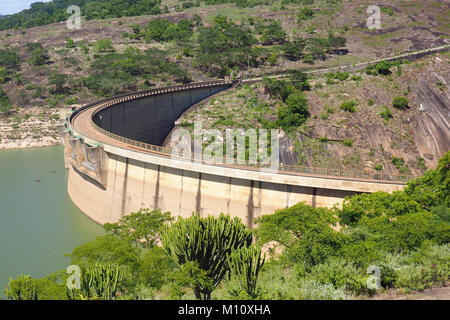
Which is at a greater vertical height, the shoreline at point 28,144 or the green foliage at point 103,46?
the green foliage at point 103,46

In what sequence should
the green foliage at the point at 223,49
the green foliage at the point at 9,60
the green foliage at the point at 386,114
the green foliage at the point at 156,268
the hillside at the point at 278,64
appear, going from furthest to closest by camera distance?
1. the green foliage at the point at 9,60
2. the green foliage at the point at 223,49
3. the green foliage at the point at 386,114
4. the hillside at the point at 278,64
5. the green foliage at the point at 156,268

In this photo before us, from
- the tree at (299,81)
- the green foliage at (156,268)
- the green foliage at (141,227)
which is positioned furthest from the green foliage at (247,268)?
the tree at (299,81)

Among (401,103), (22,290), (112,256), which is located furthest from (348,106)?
(22,290)

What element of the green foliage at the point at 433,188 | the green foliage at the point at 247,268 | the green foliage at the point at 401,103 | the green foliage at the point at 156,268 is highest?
the green foliage at the point at 401,103

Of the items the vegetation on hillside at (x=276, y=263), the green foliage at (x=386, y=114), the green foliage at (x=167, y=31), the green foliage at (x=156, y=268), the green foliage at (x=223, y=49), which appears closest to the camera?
the vegetation on hillside at (x=276, y=263)

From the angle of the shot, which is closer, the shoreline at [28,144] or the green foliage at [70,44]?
the shoreline at [28,144]

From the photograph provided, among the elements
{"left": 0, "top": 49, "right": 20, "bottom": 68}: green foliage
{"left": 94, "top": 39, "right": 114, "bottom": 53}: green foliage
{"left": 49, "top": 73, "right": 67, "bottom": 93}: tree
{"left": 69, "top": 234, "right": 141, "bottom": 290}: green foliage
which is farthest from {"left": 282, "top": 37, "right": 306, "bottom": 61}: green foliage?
{"left": 69, "top": 234, "right": 141, "bottom": 290}: green foliage

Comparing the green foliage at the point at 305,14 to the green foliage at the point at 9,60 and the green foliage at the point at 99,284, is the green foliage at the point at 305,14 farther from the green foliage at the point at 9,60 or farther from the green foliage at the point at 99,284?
the green foliage at the point at 99,284

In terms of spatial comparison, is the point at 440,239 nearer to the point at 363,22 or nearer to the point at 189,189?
the point at 189,189

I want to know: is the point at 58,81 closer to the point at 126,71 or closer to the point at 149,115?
the point at 126,71
